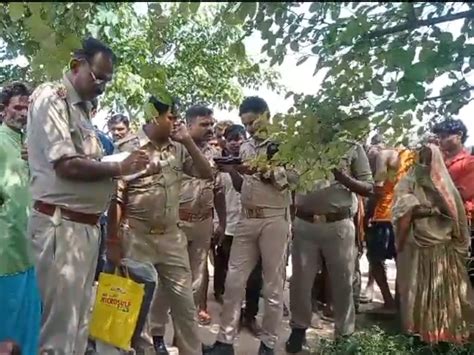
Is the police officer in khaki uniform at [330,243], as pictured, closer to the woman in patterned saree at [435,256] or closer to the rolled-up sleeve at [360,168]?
the rolled-up sleeve at [360,168]

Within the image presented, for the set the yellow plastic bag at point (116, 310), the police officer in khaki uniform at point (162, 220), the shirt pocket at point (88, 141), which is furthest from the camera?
the police officer in khaki uniform at point (162, 220)

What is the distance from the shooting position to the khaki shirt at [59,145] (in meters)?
3.37

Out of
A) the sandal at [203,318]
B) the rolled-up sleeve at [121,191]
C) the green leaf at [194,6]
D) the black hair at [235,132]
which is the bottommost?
the sandal at [203,318]

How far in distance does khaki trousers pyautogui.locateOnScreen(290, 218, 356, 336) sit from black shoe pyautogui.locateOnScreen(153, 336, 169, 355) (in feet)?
3.14

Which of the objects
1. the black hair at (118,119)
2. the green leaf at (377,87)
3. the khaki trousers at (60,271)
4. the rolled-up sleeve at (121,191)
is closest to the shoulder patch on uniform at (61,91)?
the khaki trousers at (60,271)

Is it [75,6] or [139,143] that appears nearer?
[75,6]

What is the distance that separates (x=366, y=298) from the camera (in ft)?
24.6

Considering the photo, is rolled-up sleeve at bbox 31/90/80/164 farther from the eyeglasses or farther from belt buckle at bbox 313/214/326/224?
Result: belt buckle at bbox 313/214/326/224

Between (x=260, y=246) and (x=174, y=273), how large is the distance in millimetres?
805

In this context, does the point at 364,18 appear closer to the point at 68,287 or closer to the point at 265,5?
the point at 265,5

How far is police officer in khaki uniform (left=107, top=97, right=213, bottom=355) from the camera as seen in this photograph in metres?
4.51

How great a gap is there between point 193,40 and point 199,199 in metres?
4.16

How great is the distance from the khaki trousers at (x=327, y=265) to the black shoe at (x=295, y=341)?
5 cm

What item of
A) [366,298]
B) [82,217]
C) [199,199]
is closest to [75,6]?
[82,217]
